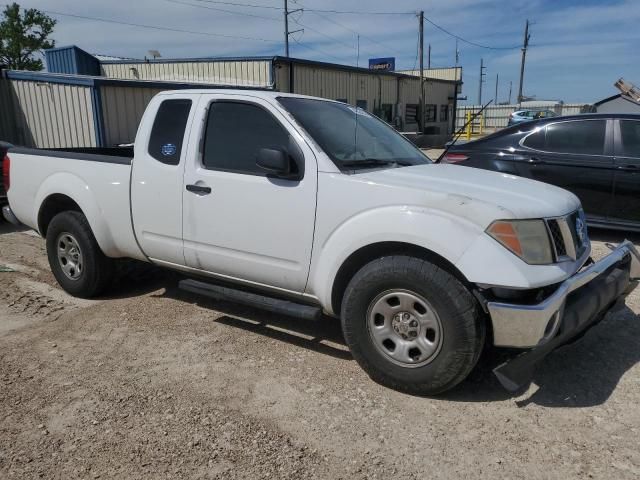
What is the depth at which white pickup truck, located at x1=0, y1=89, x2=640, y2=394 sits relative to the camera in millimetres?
2994

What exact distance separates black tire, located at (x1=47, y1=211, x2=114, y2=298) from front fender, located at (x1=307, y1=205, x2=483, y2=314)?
7.48ft

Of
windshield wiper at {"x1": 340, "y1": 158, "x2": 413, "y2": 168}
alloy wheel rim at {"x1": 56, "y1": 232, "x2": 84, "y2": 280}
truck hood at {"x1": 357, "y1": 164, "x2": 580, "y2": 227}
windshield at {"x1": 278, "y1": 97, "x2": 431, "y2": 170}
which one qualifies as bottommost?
alloy wheel rim at {"x1": 56, "y1": 232, "x2": 84, "y2": 280}

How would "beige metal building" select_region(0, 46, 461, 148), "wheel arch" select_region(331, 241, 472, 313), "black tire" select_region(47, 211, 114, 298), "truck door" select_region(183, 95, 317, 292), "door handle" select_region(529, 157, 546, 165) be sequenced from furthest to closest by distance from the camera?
1. "beige metal building" select_region(0, 46, 461, 148)
2. "door handle" select_region(529, 157, 546, 165)
3. "black tire" select_region(47, 211, 114, 298)
4. "truck door" select_region(183, 95, 317, 292)
5. "wheel arch" select_region(331, 241, 472, 313)

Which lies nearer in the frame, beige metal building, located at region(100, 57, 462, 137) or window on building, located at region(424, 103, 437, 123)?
beige metal building, located at region(100, 57, 462, 137)

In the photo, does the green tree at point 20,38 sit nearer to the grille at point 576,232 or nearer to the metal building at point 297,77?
the metal building at point 297,77

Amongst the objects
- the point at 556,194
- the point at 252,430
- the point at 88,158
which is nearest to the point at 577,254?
the point at 556,194

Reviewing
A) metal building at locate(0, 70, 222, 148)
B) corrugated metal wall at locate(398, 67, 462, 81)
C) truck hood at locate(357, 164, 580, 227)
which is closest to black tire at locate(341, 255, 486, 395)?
truck hood at locate(357, 164, 580, 227)

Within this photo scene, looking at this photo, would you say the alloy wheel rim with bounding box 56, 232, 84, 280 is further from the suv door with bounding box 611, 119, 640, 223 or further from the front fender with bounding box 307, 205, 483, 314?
the suv door with bounding box 611, 119, 640, 223

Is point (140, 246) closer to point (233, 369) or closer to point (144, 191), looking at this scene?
point (144, 191)

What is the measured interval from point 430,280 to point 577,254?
104 cm

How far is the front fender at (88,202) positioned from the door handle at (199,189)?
43.1 inches

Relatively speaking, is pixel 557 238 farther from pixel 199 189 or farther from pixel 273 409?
pixel 199 189

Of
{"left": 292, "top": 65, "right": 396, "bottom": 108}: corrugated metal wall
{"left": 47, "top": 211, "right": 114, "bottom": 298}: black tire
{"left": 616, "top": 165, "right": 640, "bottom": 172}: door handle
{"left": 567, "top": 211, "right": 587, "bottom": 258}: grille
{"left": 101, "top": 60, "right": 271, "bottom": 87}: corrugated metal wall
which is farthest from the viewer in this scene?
{"left": 292, "top": 65, "right": 396, "bottom": 108}: corrugated metal wall

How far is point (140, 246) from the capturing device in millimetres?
4520
